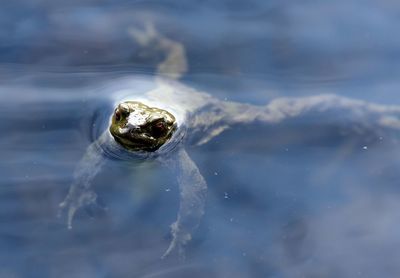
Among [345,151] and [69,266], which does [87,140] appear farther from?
[345,151]

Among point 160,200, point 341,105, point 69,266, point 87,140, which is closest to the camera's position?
point 69,266

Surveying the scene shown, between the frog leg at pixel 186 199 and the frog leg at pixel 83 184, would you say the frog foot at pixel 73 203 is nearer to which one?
the frog leg at pixel 83 184

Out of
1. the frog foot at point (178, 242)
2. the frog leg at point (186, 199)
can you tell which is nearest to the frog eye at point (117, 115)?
the frog leg at point (186, 199)

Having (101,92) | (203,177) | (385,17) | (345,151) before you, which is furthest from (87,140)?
(385,17)

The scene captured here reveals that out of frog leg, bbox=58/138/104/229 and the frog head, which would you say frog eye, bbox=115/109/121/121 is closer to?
the frog head

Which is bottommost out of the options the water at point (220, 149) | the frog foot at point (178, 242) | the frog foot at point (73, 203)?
the frog foot at point (73, 203)

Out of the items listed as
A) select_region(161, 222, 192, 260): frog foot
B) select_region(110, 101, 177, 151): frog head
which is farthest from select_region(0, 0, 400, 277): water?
select_region(110, 101, 177, 151): frog head
